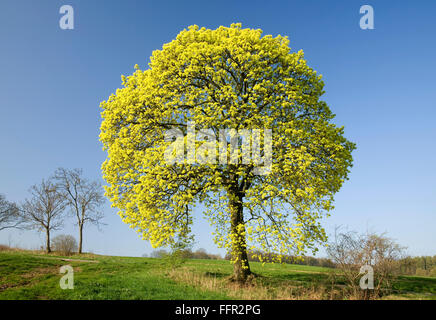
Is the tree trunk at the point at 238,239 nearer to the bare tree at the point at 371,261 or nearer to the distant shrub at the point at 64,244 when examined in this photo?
the bare tree at the point at 371,261

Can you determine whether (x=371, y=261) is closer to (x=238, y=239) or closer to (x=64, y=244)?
(x=238, y=239)

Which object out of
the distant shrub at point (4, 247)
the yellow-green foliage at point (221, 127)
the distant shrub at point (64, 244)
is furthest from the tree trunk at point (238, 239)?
the distant shrub at point (4, 247)

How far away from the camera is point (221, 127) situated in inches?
595

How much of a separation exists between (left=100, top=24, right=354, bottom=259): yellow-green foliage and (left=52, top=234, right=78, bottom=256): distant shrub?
2402cm

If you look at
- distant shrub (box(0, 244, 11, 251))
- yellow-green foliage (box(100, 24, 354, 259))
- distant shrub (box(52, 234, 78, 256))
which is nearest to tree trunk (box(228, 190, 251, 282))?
yellow-green foliage (box(100, 24, 354, 259))

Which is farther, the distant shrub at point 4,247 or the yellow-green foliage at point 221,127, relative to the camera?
the distant shrub at point 4,247

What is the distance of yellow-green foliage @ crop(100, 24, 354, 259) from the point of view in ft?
43.9

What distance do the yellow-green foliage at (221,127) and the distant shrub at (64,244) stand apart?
24025 mm

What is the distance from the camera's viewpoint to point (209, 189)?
593 inches

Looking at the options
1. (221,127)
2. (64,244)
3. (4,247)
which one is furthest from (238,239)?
(4,247)

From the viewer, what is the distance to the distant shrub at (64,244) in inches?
1334

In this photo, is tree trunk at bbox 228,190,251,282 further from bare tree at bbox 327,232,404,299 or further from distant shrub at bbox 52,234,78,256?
distant shrub at bbox 52,234,78,256
